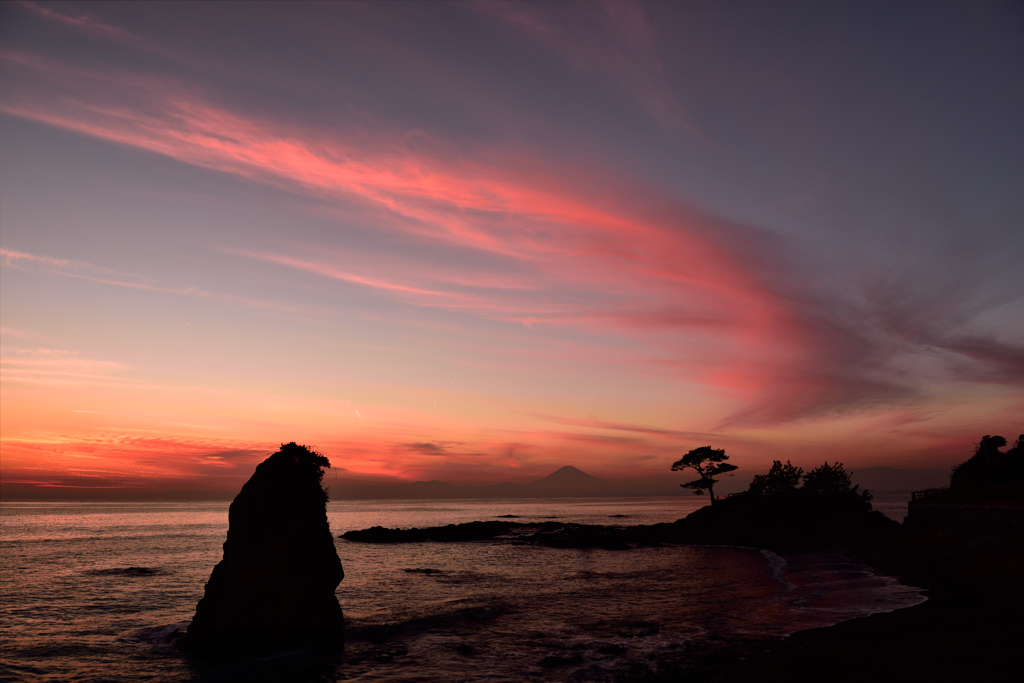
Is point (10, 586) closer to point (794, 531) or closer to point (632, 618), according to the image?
point (632, 618)

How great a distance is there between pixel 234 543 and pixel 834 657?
23.8 m

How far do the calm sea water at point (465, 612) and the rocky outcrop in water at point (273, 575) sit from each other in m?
1.54

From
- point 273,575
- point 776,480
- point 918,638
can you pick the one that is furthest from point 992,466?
Result: point 273,575

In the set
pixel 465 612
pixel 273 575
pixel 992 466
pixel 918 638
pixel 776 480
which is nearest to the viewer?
pixel 918 638

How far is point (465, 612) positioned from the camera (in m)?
30.5

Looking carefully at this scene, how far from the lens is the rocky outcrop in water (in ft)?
76.9

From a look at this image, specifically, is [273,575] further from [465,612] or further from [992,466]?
[992,466]

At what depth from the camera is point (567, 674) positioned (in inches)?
728

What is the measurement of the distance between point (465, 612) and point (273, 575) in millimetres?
11471

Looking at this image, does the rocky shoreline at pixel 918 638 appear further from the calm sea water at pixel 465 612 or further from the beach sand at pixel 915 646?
the calm sea water at pixel 465 612

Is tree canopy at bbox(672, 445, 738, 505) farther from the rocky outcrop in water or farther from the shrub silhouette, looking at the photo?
the rocky outcrop in water

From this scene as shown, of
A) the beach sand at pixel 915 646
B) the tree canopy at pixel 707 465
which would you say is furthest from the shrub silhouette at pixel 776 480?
the beach sand at pixel 915 646

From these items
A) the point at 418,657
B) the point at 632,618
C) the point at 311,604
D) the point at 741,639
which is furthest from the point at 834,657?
the point at 311,604

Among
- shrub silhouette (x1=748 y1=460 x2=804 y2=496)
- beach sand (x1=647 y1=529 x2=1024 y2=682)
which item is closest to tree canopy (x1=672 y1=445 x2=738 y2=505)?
shrub silhouette (x1=748 y1=460 x2=804 y2=496)
